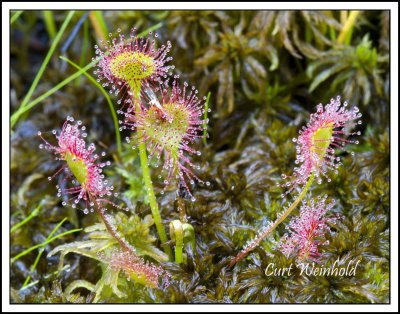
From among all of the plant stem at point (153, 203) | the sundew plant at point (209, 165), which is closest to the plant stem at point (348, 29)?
the sundew plant at point (209, 165)

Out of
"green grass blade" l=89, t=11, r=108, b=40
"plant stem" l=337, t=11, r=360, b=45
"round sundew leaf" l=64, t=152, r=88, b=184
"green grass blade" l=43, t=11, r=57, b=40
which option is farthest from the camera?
"green grass blade" l=43, t=11, r=57, b=40

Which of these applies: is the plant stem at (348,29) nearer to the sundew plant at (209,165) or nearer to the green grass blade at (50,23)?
the sundew plant at (209,165)

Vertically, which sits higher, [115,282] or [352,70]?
[352,70]

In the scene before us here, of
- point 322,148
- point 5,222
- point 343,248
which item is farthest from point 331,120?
point 5,222

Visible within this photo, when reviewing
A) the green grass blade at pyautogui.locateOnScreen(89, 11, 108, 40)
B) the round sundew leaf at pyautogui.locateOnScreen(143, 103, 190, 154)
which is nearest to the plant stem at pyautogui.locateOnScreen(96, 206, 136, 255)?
the round sundew leaf at pyautogui.locateOnScreen(143, 103, 190, 154)

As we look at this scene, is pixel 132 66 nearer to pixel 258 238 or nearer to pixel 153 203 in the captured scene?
pixel 153 203

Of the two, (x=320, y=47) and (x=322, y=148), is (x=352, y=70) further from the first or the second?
(x=322, y=148)

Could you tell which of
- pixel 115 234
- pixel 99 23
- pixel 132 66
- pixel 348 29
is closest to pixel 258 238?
pixel 115 234

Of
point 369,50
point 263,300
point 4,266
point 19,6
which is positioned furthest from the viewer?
point 369,50

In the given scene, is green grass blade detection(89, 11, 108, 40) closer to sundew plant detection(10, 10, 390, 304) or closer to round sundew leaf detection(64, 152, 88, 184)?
sundew plant detection(10, 10, 390, 304)
